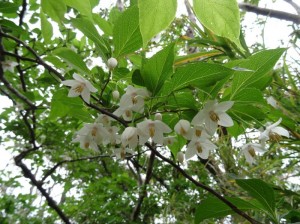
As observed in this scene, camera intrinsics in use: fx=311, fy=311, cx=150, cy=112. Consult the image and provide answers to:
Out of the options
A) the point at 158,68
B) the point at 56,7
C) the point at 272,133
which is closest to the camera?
the point at 56,7

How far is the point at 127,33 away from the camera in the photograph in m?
0.81

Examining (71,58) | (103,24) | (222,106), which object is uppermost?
(103,24)

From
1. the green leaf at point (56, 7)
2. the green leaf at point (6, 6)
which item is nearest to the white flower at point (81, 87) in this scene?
the green leaf at point (6, 6)

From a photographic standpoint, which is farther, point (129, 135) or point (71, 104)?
point (71, 104)

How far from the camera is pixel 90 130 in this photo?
0.96m

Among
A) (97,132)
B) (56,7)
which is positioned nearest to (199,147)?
(97,132)

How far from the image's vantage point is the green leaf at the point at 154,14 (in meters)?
0.36

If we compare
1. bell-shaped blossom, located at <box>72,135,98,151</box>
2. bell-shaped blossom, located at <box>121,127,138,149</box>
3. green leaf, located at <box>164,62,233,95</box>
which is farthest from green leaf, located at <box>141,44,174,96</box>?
bell-shaped blossom, located at <box>72,135,98,151</box>

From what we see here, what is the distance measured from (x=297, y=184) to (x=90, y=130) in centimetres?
133

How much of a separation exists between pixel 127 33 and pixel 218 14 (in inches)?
18.0

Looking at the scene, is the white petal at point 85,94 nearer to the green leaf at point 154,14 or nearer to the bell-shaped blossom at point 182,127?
the bell-shaped blossom at point 182,127

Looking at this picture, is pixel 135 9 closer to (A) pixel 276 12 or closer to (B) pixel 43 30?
(B) pixel 43 30

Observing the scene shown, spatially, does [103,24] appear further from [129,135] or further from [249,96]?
[249,96]

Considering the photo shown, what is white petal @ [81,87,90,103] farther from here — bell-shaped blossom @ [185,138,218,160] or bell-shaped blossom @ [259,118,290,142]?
bell-shaped blossom @ [259,118,290,142]
